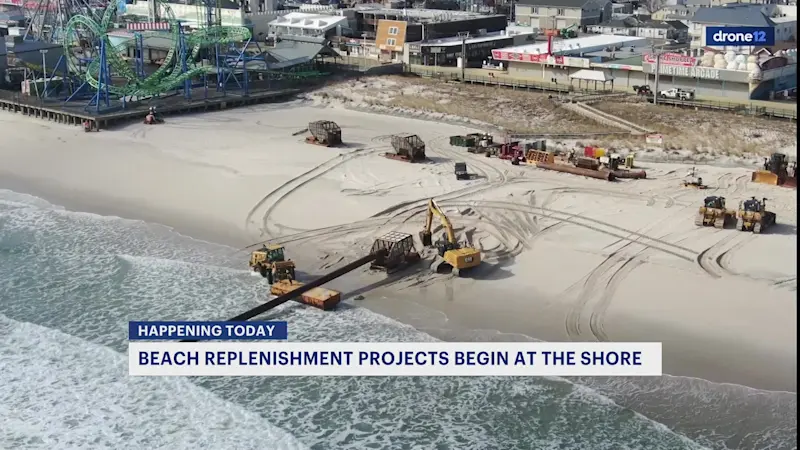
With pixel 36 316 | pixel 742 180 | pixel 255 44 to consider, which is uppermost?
pixel 255 44

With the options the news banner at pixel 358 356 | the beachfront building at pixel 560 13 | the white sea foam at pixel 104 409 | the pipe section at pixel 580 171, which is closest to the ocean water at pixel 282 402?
the white sea foam at pixel 104 409

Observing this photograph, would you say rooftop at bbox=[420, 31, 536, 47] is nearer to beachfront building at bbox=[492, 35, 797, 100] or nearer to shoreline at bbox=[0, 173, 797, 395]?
beachfront building at bbox=[492, 35, 797, 100]

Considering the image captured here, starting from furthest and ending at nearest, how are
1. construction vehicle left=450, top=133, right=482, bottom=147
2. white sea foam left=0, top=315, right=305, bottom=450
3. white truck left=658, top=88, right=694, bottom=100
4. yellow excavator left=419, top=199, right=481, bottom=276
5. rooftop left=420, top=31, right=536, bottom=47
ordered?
rooftop left=420, top=31, right=536, bottom=47 < white truck left=658, top=88, right=694, bottom=100 < construction vehicle left=450, top=133, right=482, bottom=147 < yellow excavator left=419, top=199, right=481, bottom=276 < white sea foam left=0, top=315, right=305, bottom=450

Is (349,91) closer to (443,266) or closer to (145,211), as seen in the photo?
(145,211)

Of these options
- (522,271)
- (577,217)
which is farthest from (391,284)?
(577,217)

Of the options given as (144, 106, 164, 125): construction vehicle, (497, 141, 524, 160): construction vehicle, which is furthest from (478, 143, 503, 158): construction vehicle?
(144, 106, 164, 125): construction vehicle

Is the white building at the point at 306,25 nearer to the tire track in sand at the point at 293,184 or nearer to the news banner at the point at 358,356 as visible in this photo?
the tire track in sand at the point at 293,184
